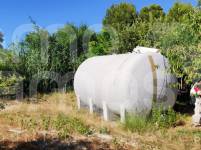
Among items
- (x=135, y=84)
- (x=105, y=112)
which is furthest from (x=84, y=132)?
(x=105, y=112)

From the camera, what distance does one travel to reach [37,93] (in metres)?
19.2

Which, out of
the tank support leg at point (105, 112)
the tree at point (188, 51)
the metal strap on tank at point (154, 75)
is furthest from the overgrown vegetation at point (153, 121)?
the tree at point (188, 51)

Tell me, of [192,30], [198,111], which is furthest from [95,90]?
[192,30]

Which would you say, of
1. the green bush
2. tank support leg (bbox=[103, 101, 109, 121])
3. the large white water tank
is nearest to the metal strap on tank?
the large white water tank

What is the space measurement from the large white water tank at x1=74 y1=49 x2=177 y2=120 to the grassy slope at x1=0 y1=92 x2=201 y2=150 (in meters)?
0.67

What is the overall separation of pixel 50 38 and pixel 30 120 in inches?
385

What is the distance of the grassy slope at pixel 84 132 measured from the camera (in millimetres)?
9117

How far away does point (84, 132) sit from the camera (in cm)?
1006

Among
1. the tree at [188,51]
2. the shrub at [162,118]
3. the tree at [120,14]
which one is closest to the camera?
the tree at [188,51]

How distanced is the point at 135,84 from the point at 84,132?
2057mm

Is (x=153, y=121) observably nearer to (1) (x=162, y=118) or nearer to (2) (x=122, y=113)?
(1) (x=162, y=118)

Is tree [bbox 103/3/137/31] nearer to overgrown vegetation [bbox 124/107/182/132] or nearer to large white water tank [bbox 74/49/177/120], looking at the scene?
large white water tank [bbox 74/49/177/120]

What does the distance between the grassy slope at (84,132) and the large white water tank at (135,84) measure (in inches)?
26.4

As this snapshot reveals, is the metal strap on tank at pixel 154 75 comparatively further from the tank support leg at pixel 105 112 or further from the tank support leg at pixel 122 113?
the tank support leg at pixel 105 112
